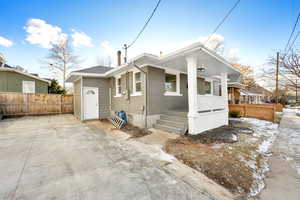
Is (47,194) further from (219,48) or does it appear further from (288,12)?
(219,48)

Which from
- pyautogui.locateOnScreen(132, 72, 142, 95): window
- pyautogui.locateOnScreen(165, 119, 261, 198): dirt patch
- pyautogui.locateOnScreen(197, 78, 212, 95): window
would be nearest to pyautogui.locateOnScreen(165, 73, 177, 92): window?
pyautogui.locateOnScreen(132, 72, 142, 95): window

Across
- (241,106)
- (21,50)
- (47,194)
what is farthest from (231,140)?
(21,50)

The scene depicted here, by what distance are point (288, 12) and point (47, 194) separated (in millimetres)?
11453

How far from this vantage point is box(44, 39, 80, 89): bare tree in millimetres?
17277

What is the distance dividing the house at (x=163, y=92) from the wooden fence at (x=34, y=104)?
5024 mm

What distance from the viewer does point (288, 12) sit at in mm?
6484

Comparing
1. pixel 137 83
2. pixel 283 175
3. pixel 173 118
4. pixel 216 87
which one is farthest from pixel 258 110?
pixel 137 83

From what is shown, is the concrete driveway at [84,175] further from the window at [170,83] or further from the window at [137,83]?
the window at [170,83]

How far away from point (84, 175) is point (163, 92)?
15.5 ft

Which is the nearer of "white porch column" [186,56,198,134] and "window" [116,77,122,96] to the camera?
"white porch column" [186,56,198,134]

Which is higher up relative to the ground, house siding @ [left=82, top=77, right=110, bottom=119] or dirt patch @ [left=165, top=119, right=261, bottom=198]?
house siding @ [left=82, top=77, right=110, bottom=119]

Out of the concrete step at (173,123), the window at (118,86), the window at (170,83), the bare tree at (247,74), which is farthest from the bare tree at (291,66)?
the window at (118,86)

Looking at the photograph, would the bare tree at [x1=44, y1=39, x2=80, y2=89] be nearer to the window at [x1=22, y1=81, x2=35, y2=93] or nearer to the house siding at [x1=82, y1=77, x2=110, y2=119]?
the window at [x1=22, y1=81, x2=35, y2=93]

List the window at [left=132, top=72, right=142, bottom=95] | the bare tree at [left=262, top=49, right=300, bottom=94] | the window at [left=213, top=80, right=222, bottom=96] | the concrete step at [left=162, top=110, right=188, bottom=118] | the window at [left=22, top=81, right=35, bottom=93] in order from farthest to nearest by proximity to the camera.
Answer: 1. the window at [left=22, top=81, right=35, bottom=93]
2. the window at [left=213, top=80, right=222, bottom=96]
3. the bare tree at [left=262, top=49, right=300, bottom=94]
4. the window at [left=132, top=72, right=142, bottom=95]
5. the concrete step at [left=162, top=110, right=188, bottom=118]
